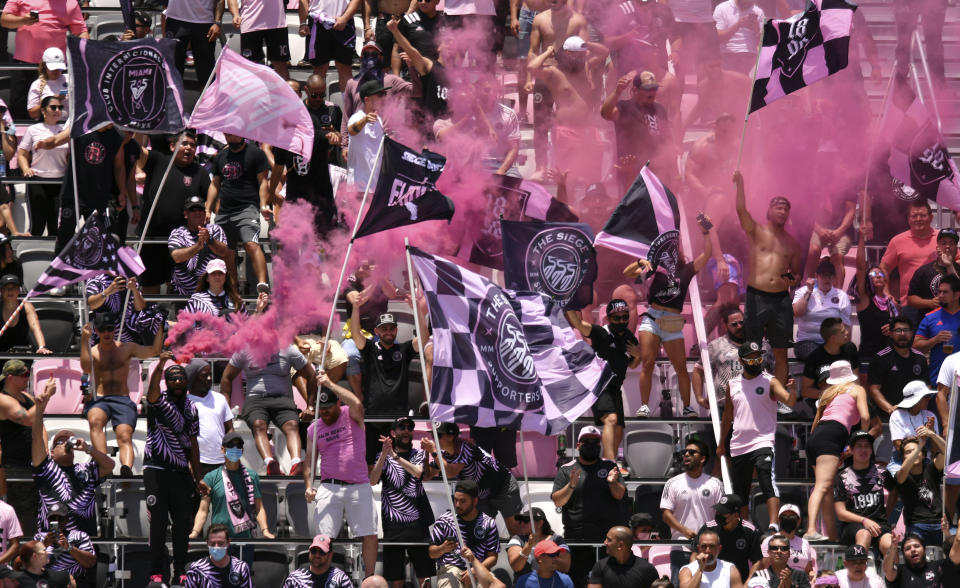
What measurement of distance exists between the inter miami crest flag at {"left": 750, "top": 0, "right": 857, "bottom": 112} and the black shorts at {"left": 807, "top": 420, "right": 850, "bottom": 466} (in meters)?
2.92

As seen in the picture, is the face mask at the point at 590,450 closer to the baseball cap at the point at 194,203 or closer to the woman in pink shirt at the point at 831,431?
the woman in pink shirt at the point at 831,431

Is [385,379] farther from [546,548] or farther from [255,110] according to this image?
[546,548]

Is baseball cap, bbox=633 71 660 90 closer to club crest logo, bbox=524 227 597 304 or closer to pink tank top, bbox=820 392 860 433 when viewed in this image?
club crest logo, bbox=524 227 597 304

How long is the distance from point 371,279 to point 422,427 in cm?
150

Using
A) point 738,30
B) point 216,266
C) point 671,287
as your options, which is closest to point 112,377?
point 216,266

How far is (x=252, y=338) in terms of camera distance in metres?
17.7

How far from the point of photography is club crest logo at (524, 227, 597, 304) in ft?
56.1

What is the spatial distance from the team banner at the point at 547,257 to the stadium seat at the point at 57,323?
14.2 ft

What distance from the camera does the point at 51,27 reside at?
21609 mm

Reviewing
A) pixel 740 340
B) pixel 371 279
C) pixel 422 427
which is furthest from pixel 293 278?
pixel 740 340

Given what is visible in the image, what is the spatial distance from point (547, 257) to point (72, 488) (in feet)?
13.5

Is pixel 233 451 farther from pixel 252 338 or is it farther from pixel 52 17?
pixel 52 17

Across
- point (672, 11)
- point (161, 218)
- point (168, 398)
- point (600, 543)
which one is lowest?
point (600, 543)

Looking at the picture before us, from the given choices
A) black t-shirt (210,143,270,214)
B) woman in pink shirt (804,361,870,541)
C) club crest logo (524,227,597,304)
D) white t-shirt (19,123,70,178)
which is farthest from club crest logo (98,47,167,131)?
woman in pink shirt (804,361,870,541)
